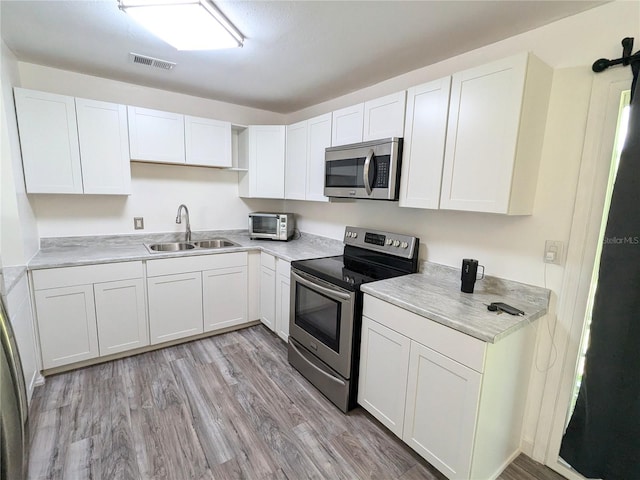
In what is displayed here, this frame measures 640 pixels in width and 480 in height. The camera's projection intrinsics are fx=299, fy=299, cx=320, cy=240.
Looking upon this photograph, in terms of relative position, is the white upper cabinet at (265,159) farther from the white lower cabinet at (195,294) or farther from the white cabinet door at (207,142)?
the white lower cabinet at (195,294)

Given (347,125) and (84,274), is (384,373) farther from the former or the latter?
(84,274)

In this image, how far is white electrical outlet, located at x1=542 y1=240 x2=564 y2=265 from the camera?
1610mm

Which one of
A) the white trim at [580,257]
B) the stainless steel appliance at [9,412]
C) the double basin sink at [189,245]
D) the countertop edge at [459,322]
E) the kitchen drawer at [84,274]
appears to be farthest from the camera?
the double basin sink at [189,245]

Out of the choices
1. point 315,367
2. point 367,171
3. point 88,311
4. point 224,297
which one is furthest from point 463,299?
point 88,311

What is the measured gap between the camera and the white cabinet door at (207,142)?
2.97 m

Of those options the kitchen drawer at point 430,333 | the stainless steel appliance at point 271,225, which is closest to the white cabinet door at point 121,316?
the stainless steel appliance at point 271,225

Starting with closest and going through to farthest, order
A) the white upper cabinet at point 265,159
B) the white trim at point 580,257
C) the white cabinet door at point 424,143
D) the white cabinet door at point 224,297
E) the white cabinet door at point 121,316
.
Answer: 1. the white trim at point 580,257
2. the white cabinet door at point 424,143
3. the white cabinet door at point 121,316
4. the white cabinet door at point 224,297
5. the white upper cabinet at point 265,159

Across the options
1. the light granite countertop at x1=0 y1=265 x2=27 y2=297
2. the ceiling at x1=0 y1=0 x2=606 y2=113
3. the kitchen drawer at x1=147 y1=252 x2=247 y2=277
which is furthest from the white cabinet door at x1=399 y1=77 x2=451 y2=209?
the light granite countertop at x1=0 y1=265 x2=27 y2=297

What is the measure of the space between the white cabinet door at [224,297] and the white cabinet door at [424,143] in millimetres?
1890

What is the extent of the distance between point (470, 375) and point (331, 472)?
36.6 inches

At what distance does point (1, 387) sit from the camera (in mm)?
811

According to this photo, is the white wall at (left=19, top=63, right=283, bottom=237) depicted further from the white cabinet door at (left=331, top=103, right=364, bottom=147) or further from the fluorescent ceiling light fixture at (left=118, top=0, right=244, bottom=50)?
the white cabinet door at (left=331, top=103, right=364, bottom=147)

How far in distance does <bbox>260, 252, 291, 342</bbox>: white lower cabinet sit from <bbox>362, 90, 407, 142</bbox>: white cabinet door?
1.31 meters

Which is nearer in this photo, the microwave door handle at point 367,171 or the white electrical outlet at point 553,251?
the white electrical outlet at point 553,251
